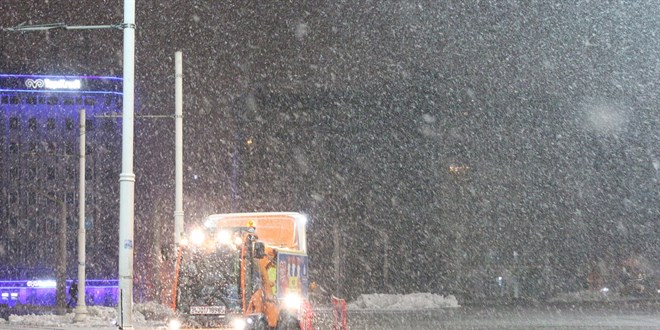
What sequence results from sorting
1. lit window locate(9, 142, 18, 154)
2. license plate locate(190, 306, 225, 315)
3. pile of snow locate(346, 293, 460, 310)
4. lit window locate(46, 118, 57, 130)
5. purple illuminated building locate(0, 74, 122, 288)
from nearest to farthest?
license plate locate(190, 306, 225, 315) → pile of snow locate(346, 293, 460, 310) → purple illuminated building locate(0, 74, 122, 288) → lit window locate(9, 142, 18, 154) → lit window locate(46, 118, 57, 130)

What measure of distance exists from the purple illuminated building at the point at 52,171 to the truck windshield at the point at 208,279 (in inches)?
3427

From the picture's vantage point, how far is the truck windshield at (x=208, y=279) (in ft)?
47.7

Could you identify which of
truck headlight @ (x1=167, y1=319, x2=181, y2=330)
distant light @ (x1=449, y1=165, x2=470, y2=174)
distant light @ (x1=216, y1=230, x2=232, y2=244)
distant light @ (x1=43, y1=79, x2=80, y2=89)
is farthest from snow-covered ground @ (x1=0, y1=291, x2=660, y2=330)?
distant light @ (x1=43, y1=79, x2=80, y2=89)

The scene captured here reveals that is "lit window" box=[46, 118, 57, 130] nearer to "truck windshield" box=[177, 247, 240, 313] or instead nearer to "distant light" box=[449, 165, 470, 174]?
"distant light" box=[449, 165, 470, 174]

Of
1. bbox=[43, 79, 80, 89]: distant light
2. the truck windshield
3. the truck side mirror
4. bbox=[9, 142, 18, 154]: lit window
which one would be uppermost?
bbox=[43, 79, 80, 89]: distant light

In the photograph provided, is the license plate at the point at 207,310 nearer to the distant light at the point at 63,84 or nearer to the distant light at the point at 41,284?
the distant light at the point at 41,284

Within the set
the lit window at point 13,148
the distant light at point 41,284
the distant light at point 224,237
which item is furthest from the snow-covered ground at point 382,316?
Answer: the lit window at point 13,148

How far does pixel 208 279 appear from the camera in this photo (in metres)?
14.9

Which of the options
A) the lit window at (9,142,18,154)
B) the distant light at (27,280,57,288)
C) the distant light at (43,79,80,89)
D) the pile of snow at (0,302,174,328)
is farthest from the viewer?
the distant light at (43,79,80,89)

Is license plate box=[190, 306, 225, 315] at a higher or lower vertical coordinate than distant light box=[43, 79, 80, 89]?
lower

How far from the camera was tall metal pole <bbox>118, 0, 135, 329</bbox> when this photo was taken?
11.2 metres

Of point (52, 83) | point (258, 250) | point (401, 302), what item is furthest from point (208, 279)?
point (52, 83)

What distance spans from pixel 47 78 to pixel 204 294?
315ft

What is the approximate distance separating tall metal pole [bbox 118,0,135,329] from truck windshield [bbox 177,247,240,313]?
3.22 m
